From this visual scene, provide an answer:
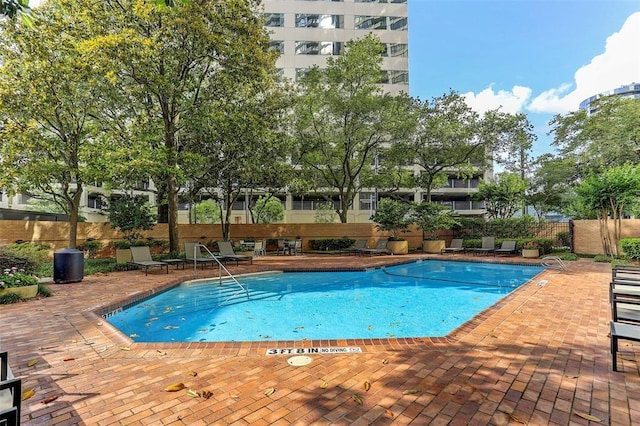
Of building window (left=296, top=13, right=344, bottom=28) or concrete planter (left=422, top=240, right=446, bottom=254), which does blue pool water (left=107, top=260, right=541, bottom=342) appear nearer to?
concrete planter (left=422, top=240, right=446, bottom=254)

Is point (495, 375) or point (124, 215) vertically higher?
point (124, 215)

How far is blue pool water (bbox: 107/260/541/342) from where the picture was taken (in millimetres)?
6051

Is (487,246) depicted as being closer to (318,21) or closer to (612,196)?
(612,196)

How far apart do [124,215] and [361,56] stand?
1384 cm

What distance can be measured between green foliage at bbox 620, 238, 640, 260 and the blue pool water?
3931 mm

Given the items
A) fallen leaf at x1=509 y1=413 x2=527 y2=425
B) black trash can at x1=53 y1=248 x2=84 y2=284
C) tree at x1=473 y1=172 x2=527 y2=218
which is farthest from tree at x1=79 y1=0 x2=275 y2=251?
tree at x1=473 y1=172 x2=527 y2=218

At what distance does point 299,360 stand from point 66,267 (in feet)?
27.2

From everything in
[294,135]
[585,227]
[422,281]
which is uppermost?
[294,135]

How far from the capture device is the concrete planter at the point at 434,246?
61.9 ft

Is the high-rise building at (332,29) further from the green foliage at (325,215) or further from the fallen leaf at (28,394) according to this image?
the fallen leaf at (28,394)

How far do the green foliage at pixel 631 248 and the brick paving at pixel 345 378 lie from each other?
10234mm

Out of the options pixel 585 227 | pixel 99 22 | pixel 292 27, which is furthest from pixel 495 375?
pixel 292 27

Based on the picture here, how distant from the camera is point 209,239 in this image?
18484mm

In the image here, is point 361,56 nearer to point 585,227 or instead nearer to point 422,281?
point 422,281
